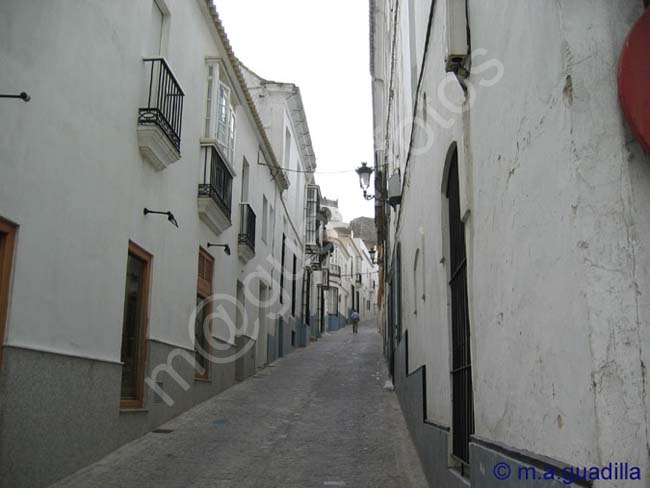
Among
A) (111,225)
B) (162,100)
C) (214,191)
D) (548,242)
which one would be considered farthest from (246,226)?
(548,242)

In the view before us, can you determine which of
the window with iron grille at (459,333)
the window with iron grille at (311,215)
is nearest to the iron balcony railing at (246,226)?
the window with iron grille at (459,333)

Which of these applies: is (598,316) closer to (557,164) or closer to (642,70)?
(557,164)

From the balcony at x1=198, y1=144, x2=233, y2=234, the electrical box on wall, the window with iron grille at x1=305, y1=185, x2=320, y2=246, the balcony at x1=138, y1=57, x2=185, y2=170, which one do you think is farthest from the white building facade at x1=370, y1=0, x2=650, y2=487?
the window with iron grille at x1=305, y1=185, x2=320, y2=246

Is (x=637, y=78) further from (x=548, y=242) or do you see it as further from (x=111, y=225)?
(x=111, y=225)

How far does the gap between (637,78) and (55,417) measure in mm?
5820

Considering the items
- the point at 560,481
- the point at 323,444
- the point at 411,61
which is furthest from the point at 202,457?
the point at 560,481

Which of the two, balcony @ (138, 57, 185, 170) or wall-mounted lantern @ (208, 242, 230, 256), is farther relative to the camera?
wall-mounted lantern @ (208, 242, 230, 256)

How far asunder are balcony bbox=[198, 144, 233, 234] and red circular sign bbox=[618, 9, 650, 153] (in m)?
9.70

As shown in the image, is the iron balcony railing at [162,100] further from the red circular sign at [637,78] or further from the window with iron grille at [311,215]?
the window with iron grille at [311,215]

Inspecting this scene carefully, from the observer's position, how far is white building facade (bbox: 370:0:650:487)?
240 cm

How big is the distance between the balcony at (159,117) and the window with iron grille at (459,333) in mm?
4394

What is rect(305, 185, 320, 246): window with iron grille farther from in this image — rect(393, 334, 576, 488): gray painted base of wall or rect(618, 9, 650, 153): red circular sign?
rect(618, 9, 650, 153): red circular sign

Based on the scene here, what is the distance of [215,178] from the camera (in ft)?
40.5

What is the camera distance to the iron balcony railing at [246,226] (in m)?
15.1
